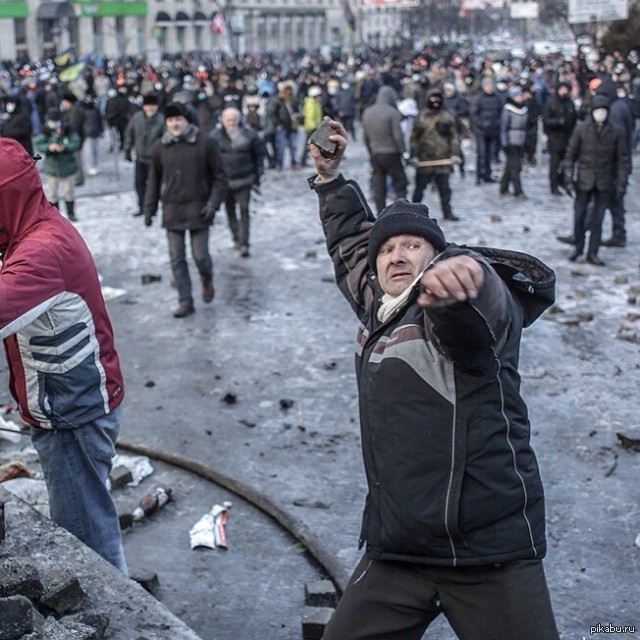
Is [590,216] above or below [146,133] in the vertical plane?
below

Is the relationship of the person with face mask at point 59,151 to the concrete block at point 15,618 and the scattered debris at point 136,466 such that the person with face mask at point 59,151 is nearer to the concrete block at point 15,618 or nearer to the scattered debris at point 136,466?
the scattered debris at point 136,466

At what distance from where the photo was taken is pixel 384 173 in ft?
43.4

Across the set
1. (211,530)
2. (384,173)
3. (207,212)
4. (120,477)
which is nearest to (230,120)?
(207,212)

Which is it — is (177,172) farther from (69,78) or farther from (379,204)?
(69,78)

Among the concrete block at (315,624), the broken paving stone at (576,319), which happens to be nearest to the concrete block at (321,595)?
the concrete block at (315,624)

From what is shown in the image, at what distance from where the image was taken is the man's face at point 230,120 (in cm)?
1110

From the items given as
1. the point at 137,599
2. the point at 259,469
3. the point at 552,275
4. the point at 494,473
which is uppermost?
the point at 552,275

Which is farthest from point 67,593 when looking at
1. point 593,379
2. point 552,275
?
point 593,379

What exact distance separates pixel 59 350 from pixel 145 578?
145 cm

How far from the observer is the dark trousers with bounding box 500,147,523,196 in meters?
14.8

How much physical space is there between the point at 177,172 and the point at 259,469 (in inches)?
159

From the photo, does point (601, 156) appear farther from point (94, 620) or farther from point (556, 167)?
point (94, 620)

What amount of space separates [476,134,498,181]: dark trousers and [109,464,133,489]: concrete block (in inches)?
465

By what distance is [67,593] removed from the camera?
3631 millimetres
